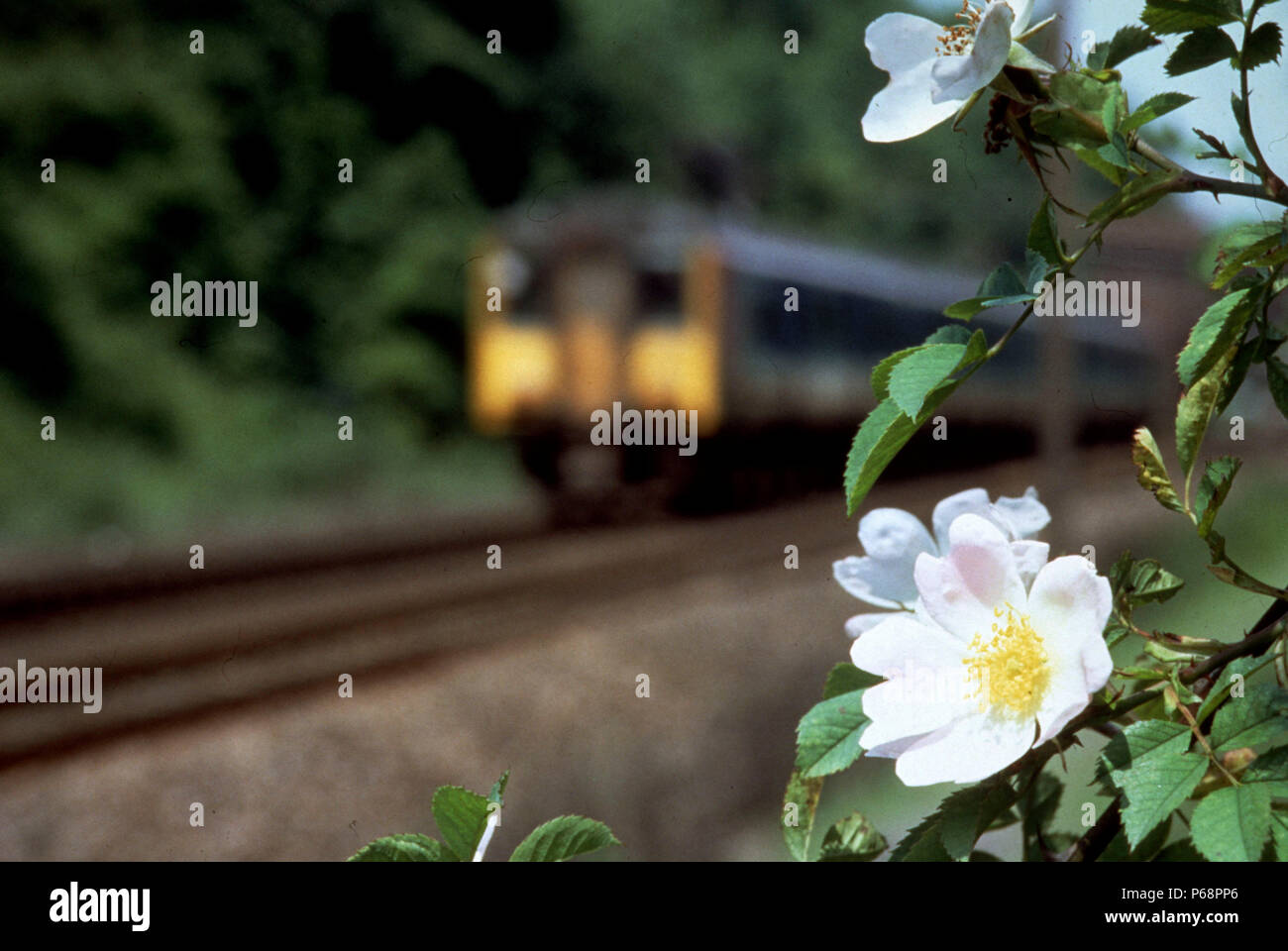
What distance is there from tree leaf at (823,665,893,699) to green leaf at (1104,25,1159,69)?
0.29 metres

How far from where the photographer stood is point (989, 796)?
1.53ft


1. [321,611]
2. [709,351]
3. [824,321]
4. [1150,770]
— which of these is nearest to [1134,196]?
[1150,770]

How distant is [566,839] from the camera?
0.47 metres

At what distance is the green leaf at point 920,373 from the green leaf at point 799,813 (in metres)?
0.19

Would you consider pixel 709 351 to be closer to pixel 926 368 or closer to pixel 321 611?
pixel 321 611

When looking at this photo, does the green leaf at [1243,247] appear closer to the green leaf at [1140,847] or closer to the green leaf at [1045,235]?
the green leaf at [1045,235]

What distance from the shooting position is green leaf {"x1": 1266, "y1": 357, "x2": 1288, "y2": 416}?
0.49 meters

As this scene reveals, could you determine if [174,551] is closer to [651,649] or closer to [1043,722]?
[651,649]

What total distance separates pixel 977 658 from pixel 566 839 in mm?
184

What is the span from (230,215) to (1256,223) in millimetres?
14310

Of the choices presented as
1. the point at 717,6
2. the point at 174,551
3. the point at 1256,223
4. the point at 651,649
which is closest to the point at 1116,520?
the point at 651,649

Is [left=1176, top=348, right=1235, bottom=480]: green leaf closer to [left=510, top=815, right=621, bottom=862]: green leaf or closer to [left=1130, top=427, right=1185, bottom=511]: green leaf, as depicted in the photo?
[left=1130, top=427, right=1185, bottom=511]: green leaf

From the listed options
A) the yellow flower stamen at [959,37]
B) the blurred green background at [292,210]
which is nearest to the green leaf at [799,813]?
the yellow flower stamen at [959,37]

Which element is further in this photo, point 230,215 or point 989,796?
point 230,215
